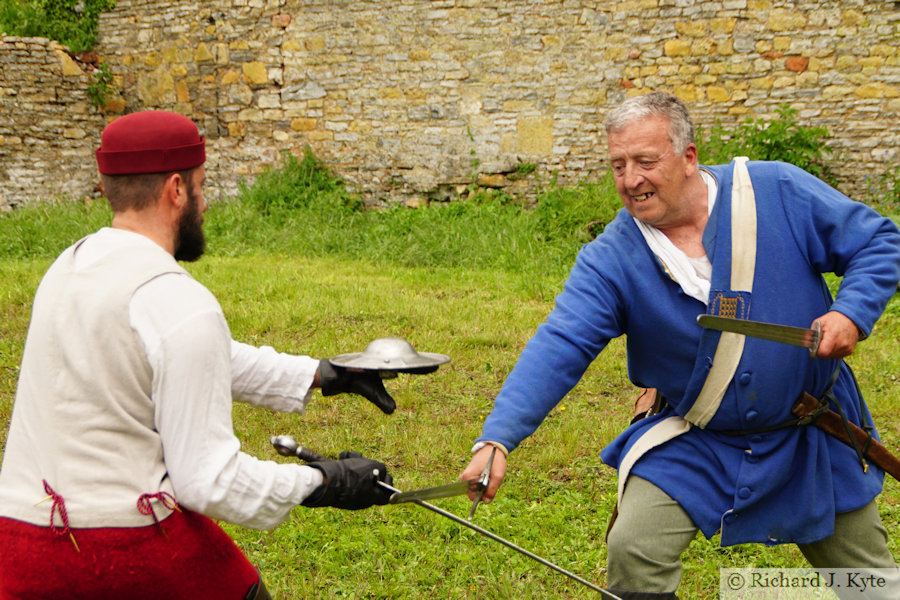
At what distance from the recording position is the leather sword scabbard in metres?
2.52

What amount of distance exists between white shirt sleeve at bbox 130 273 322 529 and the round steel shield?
19.6 inches

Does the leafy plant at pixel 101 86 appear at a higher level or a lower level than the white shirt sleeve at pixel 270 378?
higher

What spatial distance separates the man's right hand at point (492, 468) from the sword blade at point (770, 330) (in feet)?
2.25

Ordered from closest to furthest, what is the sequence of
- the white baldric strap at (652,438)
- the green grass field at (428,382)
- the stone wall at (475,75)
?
the white baldric strap at (652,438)
the green grass field at (428,382)
the stone wall at (475,75)

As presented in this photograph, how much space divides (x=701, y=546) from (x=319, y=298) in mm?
4226

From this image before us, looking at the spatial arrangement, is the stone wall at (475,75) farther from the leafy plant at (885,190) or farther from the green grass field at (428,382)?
the green grass field at (428,382)

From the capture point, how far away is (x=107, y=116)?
1207 centimetres

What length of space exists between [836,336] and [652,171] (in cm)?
70

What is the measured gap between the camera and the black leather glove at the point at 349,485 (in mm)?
2090

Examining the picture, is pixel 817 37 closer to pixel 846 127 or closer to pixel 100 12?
pixel 846 127

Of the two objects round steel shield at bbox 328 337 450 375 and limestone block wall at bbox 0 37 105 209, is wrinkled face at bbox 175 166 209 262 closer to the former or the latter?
round steel shield at bbox 328 337 450 375

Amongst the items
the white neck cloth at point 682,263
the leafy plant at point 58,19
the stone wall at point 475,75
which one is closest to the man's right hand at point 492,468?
the white neck cloth at point 682,263

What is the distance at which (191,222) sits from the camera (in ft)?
7.08

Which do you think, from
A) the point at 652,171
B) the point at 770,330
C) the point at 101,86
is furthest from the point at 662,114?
the point at 101,86
